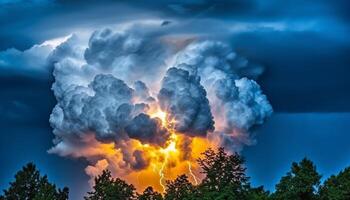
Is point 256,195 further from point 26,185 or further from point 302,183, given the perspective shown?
point 26,185

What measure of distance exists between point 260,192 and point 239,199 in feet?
18.2

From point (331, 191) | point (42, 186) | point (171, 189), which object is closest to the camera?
point (331, 191)

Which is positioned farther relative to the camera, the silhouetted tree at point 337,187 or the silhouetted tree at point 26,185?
the silhouetted tree at point 26,185

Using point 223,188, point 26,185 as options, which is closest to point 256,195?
point 223,188

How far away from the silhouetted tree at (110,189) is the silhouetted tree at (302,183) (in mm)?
19812

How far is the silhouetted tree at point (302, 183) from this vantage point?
3115 inches

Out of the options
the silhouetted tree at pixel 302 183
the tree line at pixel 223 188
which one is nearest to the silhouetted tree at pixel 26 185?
the tree line at pixel 223 188

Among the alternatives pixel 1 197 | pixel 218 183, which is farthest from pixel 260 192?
pixel 1 197

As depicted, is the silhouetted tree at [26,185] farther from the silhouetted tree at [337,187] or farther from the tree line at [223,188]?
the silhouetted tree at [337,187]

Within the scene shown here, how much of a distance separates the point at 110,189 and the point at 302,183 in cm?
2387

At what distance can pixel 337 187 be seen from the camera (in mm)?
79750

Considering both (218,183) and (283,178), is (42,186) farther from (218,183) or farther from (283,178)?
(283,178)

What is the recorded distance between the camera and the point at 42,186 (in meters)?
100

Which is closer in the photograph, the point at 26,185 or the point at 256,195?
the point at 256,195
